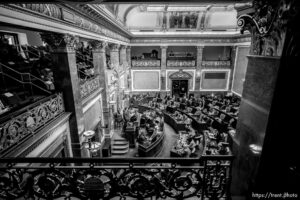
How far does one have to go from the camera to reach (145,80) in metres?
19.1

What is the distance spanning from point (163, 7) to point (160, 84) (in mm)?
7841

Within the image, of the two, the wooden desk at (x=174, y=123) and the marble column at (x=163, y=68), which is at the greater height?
the marble column at (x=163, y=68)

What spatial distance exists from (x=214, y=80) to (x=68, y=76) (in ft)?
55.4

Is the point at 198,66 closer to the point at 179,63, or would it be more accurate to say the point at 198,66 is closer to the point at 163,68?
the point at 179,63

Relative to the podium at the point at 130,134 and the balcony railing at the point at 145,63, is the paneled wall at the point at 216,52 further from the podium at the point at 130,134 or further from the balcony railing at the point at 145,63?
the podium at the point at 130,134

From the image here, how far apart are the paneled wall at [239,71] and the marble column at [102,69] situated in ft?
43.3

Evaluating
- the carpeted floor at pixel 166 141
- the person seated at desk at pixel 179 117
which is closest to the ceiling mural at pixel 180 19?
the person seated at desk at pixel 179 117

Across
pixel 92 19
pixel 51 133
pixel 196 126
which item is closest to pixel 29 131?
pixel 51 133

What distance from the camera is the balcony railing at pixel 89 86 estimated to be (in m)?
7.16

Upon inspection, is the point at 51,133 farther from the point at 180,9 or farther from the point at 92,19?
the point at 180,9

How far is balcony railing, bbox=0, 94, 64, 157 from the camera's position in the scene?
11.3 ft

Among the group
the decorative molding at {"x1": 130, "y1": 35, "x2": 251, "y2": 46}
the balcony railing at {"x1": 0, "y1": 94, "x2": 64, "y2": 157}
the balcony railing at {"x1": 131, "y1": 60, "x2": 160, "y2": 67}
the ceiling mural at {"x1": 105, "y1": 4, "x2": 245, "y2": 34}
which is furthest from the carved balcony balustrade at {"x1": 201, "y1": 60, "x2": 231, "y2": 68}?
the balcony railing at {"x1": 0, "y1": 94, "x2": 64, "y2": 157}

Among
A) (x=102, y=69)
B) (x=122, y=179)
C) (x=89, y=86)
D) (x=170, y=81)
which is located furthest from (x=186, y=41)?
(x=122, y=179)

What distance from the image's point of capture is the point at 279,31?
64.5 inches
